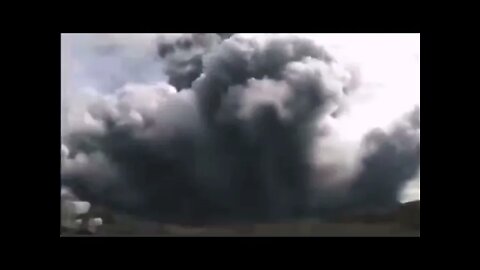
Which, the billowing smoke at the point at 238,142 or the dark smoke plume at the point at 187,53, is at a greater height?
the dark smoke plume at the point at 187,53

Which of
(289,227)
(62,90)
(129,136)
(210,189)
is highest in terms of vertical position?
(62,90)

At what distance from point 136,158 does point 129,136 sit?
14 cm

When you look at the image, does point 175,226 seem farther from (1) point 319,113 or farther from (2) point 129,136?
(1) point 319,113

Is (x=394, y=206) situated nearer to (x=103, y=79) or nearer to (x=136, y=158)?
(x=136, y=158)

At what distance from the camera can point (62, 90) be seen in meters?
3.54

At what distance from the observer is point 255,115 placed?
11.7 ft

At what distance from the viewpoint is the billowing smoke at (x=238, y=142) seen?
3535 millimetres

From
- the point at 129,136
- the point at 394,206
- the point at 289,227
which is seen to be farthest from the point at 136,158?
the point at 394,206

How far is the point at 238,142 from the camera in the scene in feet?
11.6

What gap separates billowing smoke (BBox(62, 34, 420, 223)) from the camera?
11.6 ft

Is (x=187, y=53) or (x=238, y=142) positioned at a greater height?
(x=187, y=53)

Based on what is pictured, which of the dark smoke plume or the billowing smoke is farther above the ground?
the dark smoke plume

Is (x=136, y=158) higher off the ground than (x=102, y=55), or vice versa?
(x=102, y=55)

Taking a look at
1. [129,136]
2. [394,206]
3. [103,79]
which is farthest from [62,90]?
[394,206]
